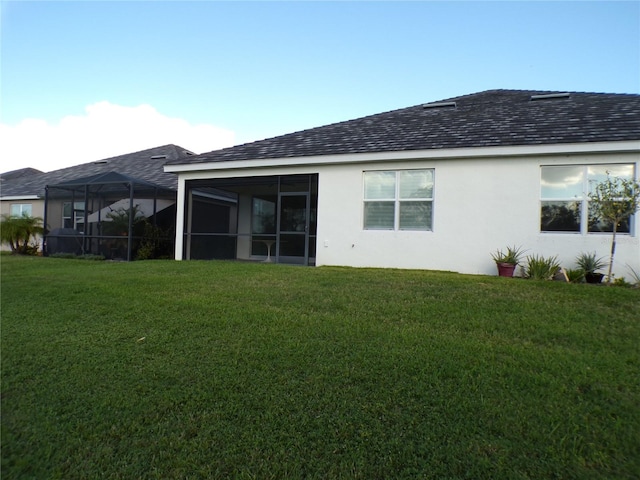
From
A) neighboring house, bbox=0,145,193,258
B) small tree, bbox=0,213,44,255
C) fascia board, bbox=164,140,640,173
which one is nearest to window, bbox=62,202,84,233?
neighboring house, bbox=0,145,193,258

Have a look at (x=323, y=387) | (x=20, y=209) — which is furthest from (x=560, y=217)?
(x=20, y=209)

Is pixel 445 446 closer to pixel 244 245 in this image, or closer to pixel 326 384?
pixel 326 384

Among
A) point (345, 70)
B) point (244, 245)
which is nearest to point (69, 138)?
point (244, 245)

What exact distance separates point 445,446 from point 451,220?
701cm

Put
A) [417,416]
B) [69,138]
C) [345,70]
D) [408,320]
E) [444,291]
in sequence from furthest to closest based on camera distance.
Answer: [69,138] < [345,70] < [444,291] < [408,320] < [417,416]

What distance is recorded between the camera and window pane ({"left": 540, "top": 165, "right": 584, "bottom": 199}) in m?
7.68

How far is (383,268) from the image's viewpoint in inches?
348

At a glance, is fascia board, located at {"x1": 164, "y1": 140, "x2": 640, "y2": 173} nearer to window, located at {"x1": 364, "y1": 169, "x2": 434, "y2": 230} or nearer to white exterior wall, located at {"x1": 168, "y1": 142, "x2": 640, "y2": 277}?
white exterior wall, located at {"x1": 168, "y1": 142, "x2": 640, "y2": 277}

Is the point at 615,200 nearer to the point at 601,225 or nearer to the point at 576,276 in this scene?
the point at 601,225

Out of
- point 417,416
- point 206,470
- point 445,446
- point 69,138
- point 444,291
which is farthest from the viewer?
point 69,138

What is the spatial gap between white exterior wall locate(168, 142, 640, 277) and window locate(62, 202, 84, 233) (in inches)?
445

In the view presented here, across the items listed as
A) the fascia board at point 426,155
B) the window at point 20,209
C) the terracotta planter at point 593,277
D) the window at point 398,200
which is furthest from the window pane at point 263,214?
the window at point 20,209

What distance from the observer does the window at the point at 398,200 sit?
880 centimetres

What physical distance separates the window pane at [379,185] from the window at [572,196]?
3.50m
